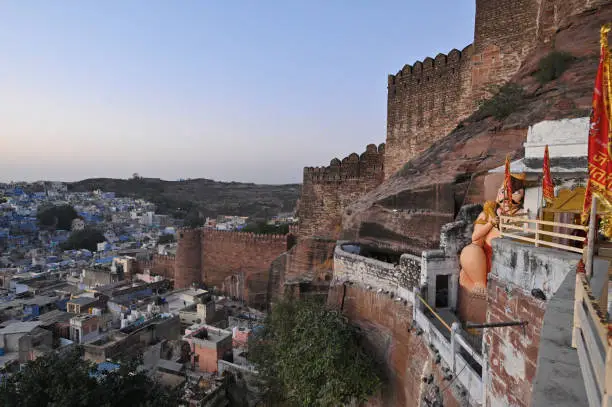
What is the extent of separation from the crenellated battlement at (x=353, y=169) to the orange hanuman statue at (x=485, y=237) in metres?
11.2

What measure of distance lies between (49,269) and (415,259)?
33461mm

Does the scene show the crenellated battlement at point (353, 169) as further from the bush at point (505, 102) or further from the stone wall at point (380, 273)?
the stone wall at point (380, 273)

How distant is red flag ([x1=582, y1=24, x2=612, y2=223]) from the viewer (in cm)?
219

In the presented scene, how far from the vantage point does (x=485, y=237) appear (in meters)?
5.34

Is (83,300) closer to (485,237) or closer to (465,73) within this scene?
(465,73)

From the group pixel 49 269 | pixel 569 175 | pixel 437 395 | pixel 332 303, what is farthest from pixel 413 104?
pixel 49 269

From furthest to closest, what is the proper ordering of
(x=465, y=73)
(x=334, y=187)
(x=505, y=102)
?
(x=334, y=187)
(x=465, y=73)
(x=505, y=102)

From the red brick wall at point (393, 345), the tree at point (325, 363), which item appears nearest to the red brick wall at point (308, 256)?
the red brick wall at point (393, 345)

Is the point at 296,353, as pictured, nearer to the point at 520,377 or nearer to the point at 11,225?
the point at 520,377

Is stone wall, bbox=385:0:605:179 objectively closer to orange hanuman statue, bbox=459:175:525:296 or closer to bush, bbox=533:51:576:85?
bush, bbox=533:51:576:85

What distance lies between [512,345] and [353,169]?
14272 millimetres

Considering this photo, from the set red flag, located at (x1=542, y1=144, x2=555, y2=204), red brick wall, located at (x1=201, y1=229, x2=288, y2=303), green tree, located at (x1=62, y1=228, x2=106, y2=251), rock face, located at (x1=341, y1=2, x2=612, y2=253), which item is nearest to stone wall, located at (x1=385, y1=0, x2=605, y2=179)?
rock face, located at (x1=341, y1=2, x2=612, y2=253)

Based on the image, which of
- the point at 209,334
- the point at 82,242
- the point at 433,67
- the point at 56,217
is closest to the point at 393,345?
the point at 433,67

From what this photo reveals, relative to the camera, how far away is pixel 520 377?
10.3ft
